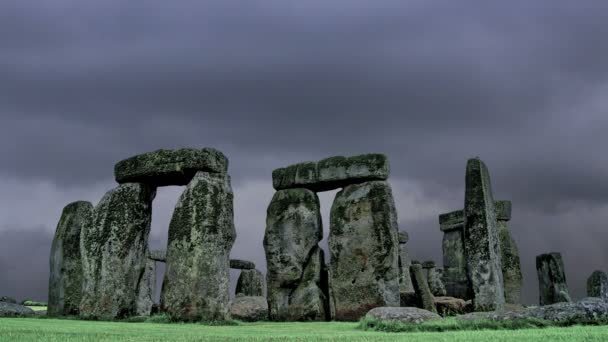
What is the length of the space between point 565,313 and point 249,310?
8125 mm

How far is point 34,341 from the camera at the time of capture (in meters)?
6.42

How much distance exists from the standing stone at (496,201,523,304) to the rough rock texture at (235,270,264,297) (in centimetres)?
1016

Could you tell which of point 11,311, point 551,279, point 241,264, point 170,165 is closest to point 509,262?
point 551,279

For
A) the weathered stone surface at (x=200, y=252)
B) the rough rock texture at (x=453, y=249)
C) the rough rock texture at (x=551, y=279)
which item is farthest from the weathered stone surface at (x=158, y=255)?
the rough rock texture at (x=551, y=279)

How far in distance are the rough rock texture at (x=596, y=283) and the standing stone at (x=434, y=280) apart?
187 inches

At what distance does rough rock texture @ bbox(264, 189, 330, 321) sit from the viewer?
14.9 meters

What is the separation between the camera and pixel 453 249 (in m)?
22.4

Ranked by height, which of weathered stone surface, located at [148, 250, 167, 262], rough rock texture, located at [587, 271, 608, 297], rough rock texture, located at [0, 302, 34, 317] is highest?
weathered stone surface, located at [148, 250, 167, 262]

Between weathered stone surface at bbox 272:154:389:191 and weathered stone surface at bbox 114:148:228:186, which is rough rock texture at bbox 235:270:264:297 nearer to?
weathered stone surface at bbox 272:154:389:191

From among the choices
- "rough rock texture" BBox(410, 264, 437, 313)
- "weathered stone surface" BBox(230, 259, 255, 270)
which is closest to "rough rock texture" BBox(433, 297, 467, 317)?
"rough rock texture" BBox(410, 264, 437, 313)

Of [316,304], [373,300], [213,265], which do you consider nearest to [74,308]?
[213,265]

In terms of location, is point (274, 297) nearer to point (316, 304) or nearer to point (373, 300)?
point (316, 304)

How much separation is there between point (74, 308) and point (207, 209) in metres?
4.58

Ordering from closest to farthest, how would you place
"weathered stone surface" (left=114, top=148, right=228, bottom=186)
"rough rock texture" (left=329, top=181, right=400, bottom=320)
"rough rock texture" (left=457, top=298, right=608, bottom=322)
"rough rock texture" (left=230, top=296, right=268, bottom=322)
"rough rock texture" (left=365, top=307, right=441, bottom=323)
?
"rough rock texture" (left=457, top=298, right=608, bottom=322) < "rough rock texture" (left=365, top=307, right=441, bottom=323) < "weathered stone surface" (left=114, top=148, right=228, bottom=186) < "rough rock texture" (left=329, top=181, right=400, bottom=320) < "rough rock texture" (left=230, top=296, right=268, bottom=322)
